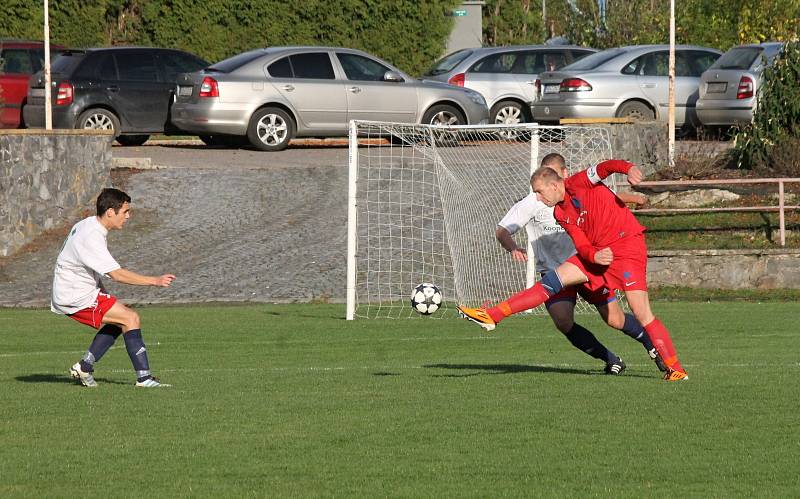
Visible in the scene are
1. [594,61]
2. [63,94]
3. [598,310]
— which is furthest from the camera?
[594,61]

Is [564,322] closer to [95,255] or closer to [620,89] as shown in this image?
[95,255]

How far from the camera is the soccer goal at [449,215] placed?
58.1 ft

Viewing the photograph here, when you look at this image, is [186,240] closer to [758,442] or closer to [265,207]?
[265,207]

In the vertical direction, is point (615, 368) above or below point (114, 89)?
below

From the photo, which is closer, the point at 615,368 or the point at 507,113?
the point at 615,368

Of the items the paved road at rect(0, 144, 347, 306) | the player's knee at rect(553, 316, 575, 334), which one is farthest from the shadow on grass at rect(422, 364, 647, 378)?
the paved road at rect(0, 144, 347, 306)

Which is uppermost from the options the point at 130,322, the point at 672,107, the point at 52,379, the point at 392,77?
the point at 392,77

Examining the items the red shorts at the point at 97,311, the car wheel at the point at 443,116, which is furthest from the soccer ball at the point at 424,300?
the car wheel at the point at 443,116

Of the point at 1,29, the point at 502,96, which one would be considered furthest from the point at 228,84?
the point at 1,29

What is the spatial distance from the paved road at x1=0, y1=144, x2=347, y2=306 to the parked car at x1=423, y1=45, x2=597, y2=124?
4.37 meters

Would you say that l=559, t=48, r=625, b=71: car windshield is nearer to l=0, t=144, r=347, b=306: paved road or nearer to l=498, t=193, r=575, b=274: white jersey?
l=0, t=144, r=347, b=306: paved road

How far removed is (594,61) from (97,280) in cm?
1874

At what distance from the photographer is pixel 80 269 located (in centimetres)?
1009

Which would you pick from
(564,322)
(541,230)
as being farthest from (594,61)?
(564,322)
